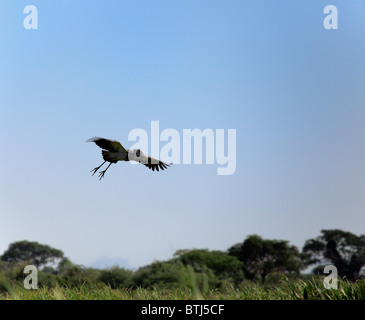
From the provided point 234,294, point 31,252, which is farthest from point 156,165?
point 31,252

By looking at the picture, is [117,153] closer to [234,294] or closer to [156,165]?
[156,165]

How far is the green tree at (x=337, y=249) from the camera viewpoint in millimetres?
41750

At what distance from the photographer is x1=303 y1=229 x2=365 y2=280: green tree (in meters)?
41.8

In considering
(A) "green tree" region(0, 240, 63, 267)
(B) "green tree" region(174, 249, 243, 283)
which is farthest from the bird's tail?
(A) "green tree" region(0, 240, 63, 267)

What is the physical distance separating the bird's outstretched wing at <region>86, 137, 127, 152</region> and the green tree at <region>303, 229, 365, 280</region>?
34884 mm

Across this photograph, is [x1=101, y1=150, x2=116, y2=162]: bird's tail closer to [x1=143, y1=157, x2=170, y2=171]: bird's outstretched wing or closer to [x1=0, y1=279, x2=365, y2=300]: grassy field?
[x1=143, y1=157, x2=170, y2=171]: bird's outstretched wing

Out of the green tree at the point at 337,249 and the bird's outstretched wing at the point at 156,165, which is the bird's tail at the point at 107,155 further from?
the green tree at the point at 337,249

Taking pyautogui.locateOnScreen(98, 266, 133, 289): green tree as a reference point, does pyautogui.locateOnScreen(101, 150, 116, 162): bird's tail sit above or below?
above


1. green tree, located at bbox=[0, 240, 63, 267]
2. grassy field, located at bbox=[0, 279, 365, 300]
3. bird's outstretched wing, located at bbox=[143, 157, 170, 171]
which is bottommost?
green tree, located at bbox=[0, 240, 63, 267]

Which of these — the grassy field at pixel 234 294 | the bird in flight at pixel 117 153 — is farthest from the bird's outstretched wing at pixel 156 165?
the grassy field at pixel 234 294

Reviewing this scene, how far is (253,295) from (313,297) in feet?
4.71

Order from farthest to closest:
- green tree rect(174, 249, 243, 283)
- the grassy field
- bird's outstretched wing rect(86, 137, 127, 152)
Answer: green tree rect(174, 249, 243, 283), bird's outstretched wing rect(86, 137, 127, 152), the grassy field
